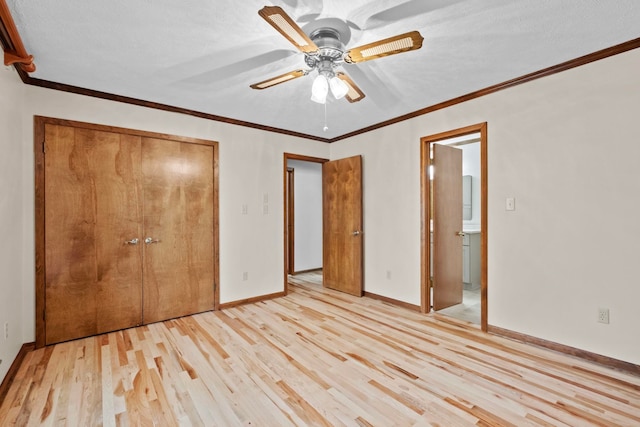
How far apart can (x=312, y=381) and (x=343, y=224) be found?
8.44 ft

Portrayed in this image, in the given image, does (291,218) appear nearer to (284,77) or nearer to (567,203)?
(284,77)

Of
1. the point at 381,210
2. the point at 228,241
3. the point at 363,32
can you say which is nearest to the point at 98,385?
the point at 228,241

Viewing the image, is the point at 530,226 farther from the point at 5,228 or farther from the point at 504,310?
the point at 5,228

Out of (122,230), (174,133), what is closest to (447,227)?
(174,133)

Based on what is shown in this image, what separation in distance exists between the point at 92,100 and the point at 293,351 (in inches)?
119

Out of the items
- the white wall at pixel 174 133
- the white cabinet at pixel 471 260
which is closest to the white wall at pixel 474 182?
the white cabinet at pixel 471 260

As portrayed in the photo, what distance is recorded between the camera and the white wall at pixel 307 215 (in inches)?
231

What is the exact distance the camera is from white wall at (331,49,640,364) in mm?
2162

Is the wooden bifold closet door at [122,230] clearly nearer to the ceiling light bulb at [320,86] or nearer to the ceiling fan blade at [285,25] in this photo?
the ceiling light bulb at [320,86]

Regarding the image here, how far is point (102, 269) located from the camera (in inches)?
114

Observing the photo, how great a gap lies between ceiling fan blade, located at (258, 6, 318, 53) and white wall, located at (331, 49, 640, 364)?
6.90 feet

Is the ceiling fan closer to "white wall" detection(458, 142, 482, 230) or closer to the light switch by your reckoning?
the light switch

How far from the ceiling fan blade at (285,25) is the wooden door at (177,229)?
2.22 meters

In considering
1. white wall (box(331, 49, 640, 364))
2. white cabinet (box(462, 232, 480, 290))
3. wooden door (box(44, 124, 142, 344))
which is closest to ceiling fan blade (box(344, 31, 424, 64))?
white wall (box(331, 49, 640, 364))
